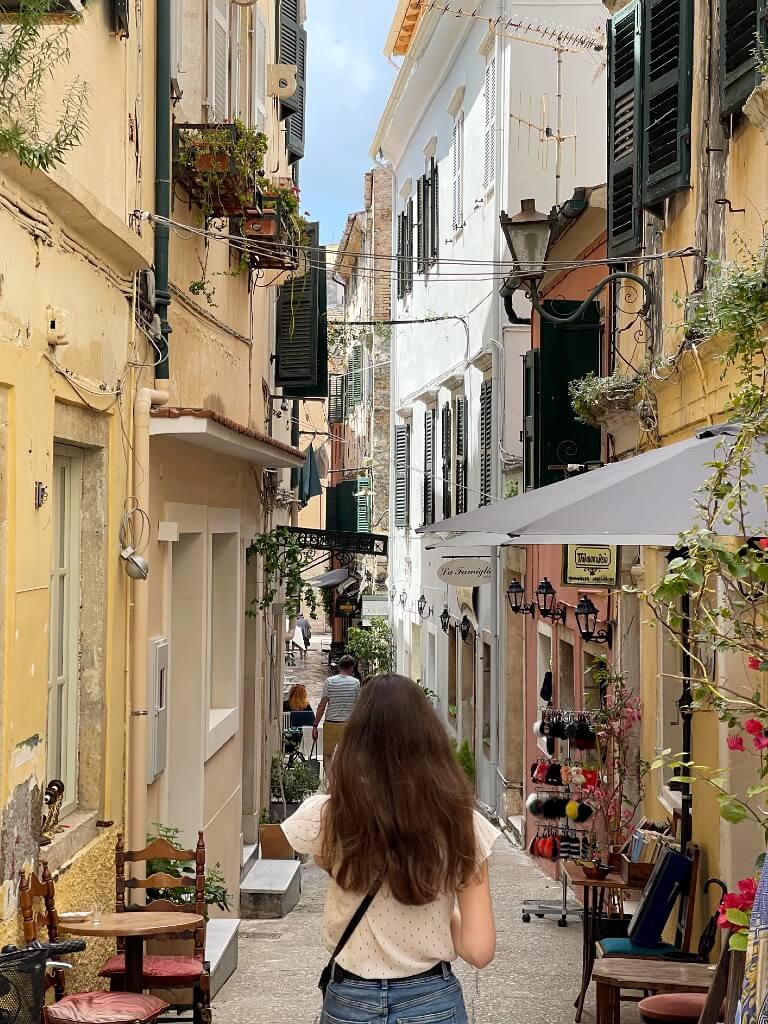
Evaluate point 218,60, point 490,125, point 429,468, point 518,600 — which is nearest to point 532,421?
point 518,600

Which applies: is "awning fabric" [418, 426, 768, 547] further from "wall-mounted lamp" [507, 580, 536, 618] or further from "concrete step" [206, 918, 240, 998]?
"wall-mounted lamp" [507, 580, 536, 618]

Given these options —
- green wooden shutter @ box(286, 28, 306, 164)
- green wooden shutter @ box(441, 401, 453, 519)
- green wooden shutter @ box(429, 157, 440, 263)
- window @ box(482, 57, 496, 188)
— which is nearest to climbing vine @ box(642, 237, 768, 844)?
green wooden shutter @ box(286, 28, 306, 164)

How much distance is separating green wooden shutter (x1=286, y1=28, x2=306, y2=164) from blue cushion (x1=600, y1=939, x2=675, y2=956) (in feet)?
36.3

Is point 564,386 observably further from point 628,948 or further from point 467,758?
point 467,758

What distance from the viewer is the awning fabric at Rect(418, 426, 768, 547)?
4.96 meters

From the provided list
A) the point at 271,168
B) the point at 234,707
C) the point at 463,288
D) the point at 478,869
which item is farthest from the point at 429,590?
the point at 478,869

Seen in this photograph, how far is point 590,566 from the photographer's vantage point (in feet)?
38.4

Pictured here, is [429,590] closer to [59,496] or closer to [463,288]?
[463,288]

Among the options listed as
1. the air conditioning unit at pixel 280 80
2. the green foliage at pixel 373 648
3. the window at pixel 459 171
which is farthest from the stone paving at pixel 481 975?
the green foliage at pixel 373 648

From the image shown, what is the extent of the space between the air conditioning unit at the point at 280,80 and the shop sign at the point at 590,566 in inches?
207

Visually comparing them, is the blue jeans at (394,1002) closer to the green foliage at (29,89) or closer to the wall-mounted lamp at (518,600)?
the green foliage at (29,89)

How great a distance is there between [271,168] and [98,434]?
8824mm

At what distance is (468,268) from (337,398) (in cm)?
2409

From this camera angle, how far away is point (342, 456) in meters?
44.4
